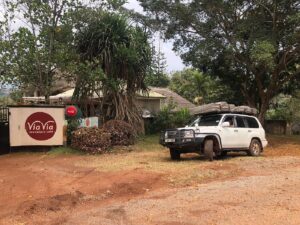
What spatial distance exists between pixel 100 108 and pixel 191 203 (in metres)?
12.5

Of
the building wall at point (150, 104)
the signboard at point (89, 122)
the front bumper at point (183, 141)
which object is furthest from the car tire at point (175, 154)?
the building wall at point (150, 104)

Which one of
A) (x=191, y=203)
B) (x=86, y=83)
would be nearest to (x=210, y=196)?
(x=191, y=203)

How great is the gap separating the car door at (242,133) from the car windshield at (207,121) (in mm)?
890

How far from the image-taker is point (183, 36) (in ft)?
82.0

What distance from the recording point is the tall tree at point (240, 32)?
68.4ft

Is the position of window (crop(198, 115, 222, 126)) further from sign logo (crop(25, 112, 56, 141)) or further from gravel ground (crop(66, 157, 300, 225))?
sign logo (crop(25, 112, 56, 141))

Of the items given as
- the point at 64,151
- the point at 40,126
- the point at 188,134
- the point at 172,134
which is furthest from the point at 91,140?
the point at 188,134

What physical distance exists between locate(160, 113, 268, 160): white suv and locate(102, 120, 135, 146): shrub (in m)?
3.46

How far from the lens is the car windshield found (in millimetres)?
14858

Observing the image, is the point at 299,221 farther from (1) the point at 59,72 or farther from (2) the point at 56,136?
(1) the point at 59,72

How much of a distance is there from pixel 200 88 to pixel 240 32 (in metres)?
19.2

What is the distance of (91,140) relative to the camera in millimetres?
16281

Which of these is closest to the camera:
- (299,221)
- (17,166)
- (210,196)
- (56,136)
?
(299,221)

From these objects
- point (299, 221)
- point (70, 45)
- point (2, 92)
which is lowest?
point (299, 221)
